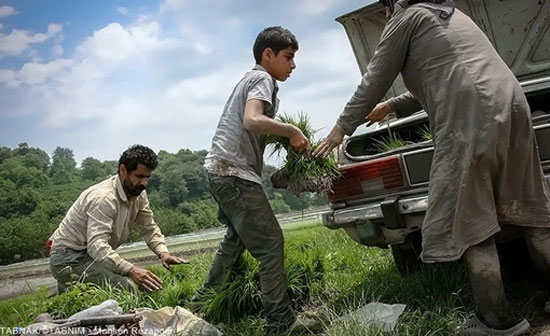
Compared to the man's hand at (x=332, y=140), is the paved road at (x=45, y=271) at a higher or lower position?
lower

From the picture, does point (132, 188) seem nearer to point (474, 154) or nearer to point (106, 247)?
point (106, 247)

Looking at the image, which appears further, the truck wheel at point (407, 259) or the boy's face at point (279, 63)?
the truck wheel at point (407, 259)

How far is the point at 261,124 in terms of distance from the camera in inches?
120

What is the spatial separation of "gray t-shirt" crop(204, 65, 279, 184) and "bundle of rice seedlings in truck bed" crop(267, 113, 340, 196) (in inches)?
5.8

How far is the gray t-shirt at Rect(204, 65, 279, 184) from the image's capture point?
328 cm

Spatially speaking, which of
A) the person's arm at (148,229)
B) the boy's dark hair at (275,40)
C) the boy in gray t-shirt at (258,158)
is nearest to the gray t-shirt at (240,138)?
the boy in gray t-shirt at (258,158)

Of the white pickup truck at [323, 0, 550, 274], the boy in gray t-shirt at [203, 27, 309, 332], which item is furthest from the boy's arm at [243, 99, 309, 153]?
the white pickup truck at [323, 0, 550, 274]

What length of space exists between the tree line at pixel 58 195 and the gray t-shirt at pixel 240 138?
775 inches

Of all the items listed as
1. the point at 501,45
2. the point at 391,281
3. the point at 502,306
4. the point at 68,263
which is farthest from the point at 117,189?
the point at 501,45

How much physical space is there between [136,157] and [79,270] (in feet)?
3.23

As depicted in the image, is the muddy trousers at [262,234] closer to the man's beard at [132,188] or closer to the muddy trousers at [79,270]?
the man's beard at [132,188]

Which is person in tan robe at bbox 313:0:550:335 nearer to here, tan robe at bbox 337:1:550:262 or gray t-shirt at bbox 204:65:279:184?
tan robe at bbox 337:1:550:262

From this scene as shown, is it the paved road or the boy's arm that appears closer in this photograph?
the boy's arm

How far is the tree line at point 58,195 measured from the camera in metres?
30.0
